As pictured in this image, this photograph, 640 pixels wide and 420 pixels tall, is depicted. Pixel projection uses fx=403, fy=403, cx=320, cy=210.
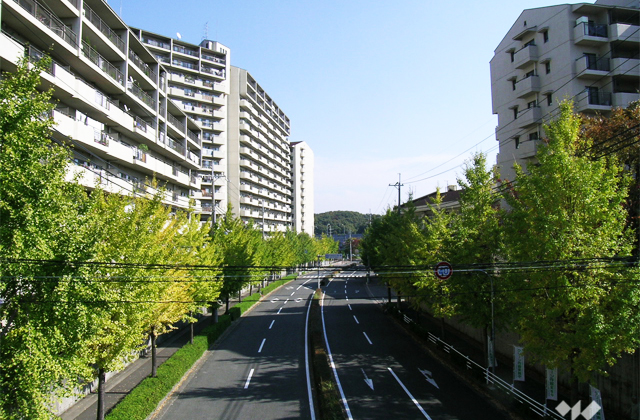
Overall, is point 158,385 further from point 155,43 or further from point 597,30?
point 155,43

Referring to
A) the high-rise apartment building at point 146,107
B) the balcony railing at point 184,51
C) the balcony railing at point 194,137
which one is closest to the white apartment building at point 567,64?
the high-rise apartment building at point 146,107

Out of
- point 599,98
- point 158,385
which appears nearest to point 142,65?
point 158,385

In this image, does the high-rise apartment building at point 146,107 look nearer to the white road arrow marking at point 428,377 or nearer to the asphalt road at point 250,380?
the asphalt road at point 250,380

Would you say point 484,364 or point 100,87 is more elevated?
point 100,87

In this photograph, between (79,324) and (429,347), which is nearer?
(79,324)

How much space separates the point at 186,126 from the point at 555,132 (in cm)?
3595

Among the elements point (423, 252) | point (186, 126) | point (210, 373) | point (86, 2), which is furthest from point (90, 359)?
point (186, 126)

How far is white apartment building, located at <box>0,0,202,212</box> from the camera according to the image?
1966 cm

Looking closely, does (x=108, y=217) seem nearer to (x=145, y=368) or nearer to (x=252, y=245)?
(x=145, y=368)

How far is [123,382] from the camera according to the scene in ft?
61.4

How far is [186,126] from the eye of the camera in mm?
41906

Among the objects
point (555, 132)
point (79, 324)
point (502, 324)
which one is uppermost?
point (555, 132)

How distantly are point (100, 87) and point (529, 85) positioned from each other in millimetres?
32394

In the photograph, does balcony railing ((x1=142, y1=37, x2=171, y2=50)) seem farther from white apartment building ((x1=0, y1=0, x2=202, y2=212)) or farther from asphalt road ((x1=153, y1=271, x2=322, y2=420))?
asphalt road ((x1=153, y1=271, x2=322, y2=420))
